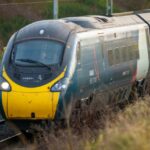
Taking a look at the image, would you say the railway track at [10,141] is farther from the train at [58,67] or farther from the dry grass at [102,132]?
the dry grass at [102,132]

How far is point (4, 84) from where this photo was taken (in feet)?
45.1

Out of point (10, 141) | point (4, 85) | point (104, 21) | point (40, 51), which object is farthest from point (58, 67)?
point (104, 21)

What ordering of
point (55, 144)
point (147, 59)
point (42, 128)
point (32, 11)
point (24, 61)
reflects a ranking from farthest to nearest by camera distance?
1. point (32, 11)
2. point (147, 59)
3. point (24, 61)
4. point (42, 128)
5. point (55, 144)

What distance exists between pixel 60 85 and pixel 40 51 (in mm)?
1182

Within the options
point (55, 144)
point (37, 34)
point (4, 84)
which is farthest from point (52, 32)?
point (55, 144)

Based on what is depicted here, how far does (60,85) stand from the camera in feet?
43.9

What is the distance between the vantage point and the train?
13328 millimetres

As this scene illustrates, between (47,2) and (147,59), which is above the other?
(147,59)

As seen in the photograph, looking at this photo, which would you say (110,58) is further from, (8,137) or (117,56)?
(8,137)

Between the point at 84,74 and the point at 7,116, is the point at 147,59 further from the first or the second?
the point at 7,116

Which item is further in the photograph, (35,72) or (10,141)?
(10,141)

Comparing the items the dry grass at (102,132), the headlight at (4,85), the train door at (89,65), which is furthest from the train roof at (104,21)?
the dry grass at (102,132)

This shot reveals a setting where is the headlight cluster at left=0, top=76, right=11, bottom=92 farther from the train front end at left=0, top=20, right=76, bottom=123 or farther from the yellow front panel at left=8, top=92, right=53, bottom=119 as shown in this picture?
the yellow front panel at left=8, top=92, right=53, bottom=119

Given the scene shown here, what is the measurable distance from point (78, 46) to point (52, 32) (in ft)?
2.18
